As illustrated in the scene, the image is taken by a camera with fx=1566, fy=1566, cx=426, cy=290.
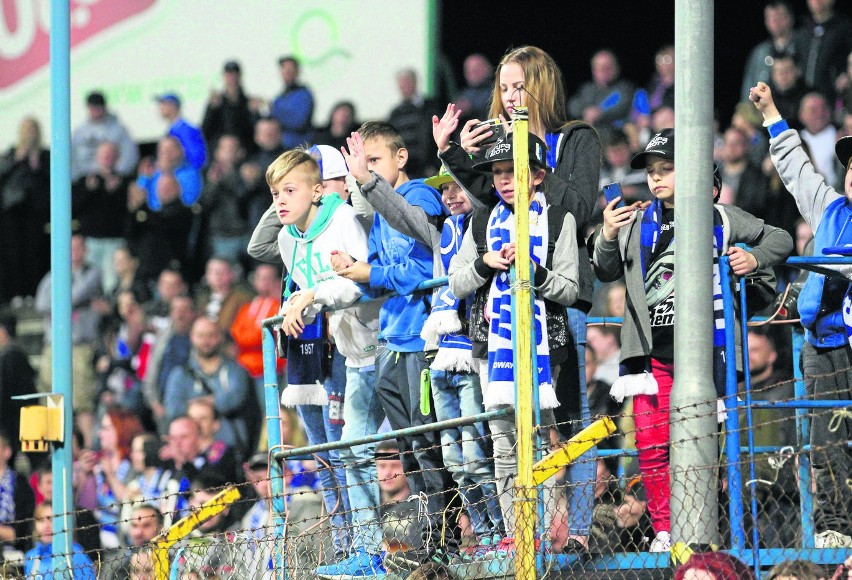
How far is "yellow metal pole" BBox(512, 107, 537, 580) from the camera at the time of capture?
5953 millimetres

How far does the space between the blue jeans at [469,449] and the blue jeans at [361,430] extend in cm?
54

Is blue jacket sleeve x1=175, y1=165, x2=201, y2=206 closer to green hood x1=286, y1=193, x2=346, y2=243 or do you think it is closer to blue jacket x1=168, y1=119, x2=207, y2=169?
blue jacket x1=168, y1=119, x2=207, y2=169

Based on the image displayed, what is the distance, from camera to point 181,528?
798 centimetres

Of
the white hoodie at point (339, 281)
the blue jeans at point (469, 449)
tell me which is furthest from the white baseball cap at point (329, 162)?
the blue jeans at point (469, 449)

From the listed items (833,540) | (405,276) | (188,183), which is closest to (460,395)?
(405,276)

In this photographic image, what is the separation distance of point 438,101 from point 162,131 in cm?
420

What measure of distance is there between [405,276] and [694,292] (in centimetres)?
173

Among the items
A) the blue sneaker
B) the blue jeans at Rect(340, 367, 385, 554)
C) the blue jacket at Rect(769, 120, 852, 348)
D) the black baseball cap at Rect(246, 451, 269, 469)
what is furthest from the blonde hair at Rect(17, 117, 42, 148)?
the blue jacket at Rect(769, 120, 852, 348)

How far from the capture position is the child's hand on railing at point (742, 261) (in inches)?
259

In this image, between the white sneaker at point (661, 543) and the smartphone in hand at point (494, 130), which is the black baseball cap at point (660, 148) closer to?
the smartphone in hand at point (494, 130)

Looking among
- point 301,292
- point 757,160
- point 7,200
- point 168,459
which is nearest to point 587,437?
point 301,292

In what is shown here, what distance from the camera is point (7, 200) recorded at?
1870cm

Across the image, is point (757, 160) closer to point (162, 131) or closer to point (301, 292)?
point (301, 292)

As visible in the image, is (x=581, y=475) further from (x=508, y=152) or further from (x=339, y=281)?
(x=339, y=281)
